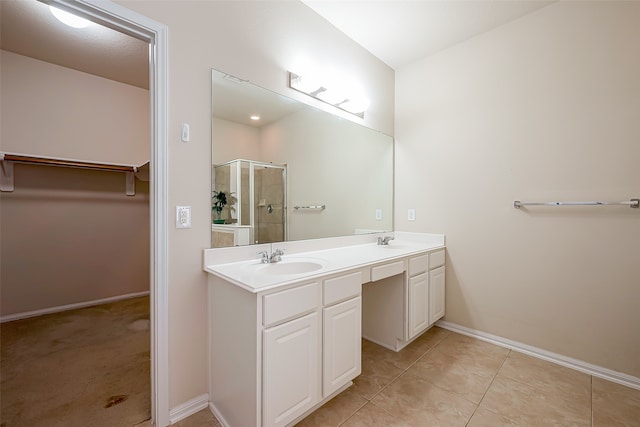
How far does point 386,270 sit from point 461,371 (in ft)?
2.87

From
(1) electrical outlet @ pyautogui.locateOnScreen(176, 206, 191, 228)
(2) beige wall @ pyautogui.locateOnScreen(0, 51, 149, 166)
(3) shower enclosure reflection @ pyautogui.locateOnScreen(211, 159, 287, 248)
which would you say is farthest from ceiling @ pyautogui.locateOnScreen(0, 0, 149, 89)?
(1) electrical outlet @ pyautogui.locateOnScreen(176, 206, 191, 228)

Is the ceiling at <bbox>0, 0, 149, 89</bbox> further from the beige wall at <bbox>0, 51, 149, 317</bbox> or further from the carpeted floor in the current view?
the carpeted floor

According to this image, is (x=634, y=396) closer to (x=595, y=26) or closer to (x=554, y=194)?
(x=554, y=194)

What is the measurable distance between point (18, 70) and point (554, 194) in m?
4.73

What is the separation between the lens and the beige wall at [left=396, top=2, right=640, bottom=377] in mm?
1732

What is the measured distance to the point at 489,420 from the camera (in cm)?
140

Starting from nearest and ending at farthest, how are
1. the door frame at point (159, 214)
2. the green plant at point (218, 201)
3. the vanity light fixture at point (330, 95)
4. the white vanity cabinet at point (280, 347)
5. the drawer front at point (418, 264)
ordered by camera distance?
the white vanity cabinet at point (280, 347), the door frame at point (159, 214), the green plant at point (218, 201), the vanity light fixture at point (330, 95), the drawer front at point (418, 264)

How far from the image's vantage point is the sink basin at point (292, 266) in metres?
1.62

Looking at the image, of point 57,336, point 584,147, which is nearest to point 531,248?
point 584,147

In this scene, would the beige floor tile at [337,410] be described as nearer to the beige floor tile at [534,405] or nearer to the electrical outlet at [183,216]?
the beige floor tile at [534,405]

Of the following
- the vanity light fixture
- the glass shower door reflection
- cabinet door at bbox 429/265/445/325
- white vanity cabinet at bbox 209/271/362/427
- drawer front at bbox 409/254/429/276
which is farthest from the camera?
cabinet door at bbox 429/265/445/325

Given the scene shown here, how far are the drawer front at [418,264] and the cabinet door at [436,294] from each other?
0.13 m

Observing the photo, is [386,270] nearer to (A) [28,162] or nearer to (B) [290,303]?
(B) [290,303]

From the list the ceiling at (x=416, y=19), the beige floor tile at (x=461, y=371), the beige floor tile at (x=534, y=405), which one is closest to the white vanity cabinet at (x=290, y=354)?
the beige floor tile at (x=461, y=371)
